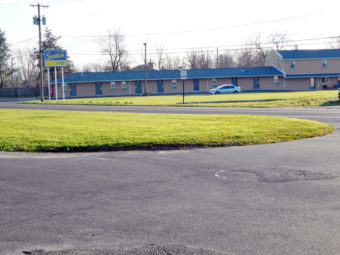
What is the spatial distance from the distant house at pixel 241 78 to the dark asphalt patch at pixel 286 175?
5815cm

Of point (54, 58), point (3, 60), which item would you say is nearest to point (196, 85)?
point (54, 58)

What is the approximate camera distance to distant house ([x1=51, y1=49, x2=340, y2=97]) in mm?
63094

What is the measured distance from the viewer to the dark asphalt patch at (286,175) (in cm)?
718

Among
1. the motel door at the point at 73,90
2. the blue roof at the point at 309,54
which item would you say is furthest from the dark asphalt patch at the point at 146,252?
the motel door at the point at 73,90

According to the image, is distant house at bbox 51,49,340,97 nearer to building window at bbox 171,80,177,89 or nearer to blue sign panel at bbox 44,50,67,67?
building window at bbox 171,80,177,89

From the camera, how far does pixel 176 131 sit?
13.3 metres

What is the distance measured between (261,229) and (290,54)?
2513 inches

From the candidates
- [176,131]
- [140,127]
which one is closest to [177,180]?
[176,131]

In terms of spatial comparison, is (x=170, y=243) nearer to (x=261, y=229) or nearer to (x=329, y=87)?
(x=261, y=229)

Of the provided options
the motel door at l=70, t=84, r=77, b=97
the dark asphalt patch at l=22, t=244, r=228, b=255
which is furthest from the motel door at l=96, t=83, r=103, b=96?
the dark asphalt patch at l=22, t=244, r=228, b=255

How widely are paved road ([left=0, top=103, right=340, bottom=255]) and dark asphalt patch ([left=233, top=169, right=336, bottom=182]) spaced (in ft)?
0.06

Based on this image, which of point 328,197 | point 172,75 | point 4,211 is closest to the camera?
point 4,211

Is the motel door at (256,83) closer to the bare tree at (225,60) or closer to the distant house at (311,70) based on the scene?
the distant house at (311,70)

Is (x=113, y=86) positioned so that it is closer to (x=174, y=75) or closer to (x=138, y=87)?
(x=138, y=87)
